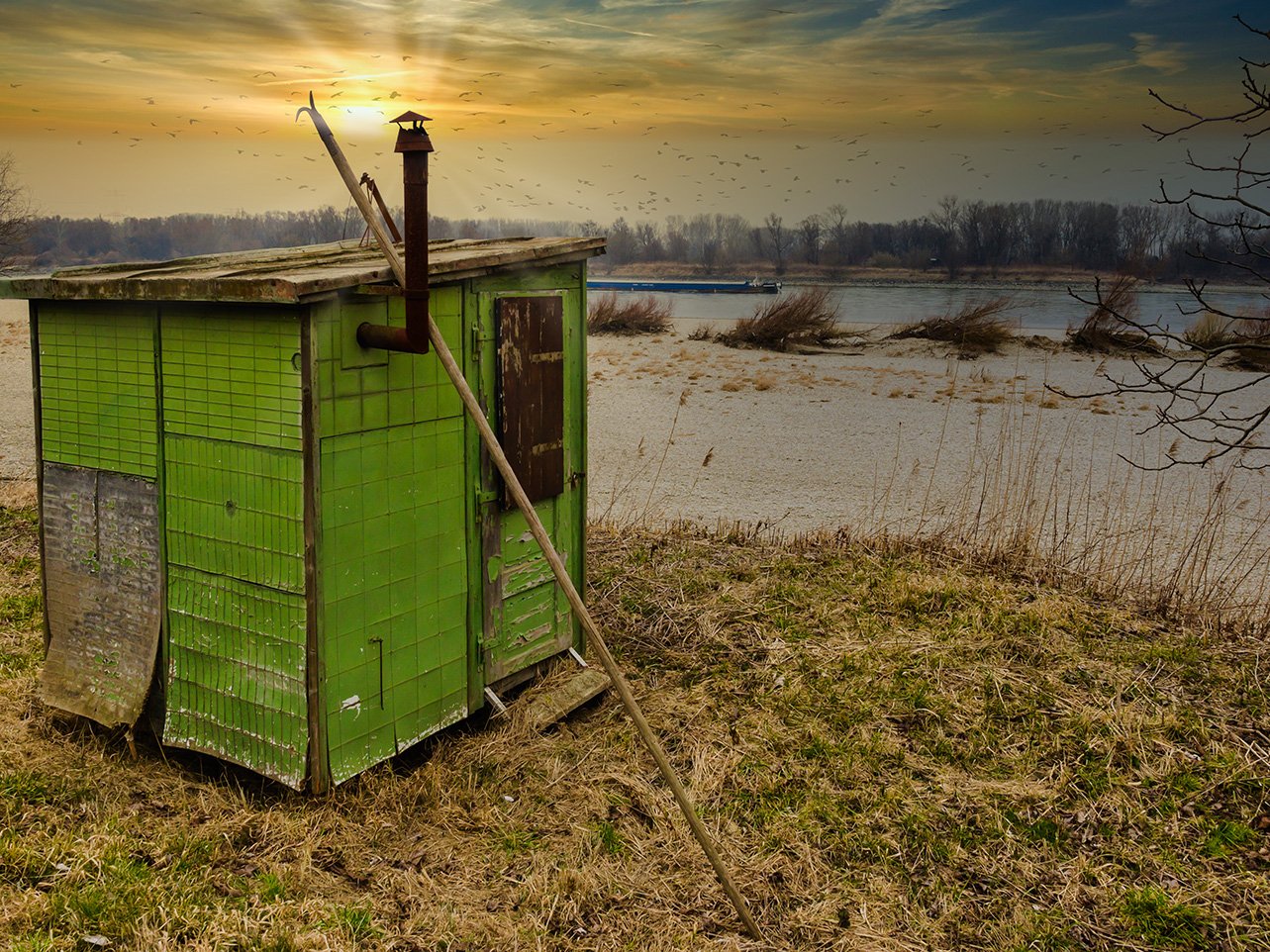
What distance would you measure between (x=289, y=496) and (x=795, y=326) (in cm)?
2524

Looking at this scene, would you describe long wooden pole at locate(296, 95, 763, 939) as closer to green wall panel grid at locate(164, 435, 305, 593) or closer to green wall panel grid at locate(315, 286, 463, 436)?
green wall panel grid at locate(315, 286, 463, 436)

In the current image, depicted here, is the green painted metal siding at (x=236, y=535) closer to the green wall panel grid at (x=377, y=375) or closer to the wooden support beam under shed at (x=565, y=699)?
the green wall panel grid at (x=377, y=375)

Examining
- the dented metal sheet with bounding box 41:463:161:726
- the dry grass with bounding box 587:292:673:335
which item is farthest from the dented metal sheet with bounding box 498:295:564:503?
the dry grass with bounding box 587:292:673:335

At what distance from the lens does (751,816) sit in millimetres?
4039

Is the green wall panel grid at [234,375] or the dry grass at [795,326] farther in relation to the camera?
the dry grass at [795,326]

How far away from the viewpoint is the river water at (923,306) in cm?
4147

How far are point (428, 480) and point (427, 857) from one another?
1628mm

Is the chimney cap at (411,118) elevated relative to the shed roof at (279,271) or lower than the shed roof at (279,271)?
elevated

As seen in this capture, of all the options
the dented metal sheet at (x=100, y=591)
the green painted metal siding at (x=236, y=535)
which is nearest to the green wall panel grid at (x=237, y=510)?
the green painted metal siding at (x=236, y=535)

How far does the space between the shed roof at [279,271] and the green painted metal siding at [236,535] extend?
0.15 meters

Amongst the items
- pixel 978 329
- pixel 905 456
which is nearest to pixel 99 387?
pixel 905 456

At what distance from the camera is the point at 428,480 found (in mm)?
4141

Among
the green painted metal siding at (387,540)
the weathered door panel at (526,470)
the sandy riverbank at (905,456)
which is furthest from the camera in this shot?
the sandy riverbank at (905,456)

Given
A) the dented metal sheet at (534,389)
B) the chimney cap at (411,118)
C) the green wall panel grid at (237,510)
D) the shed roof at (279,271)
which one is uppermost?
the chimney cap at (411,118)
